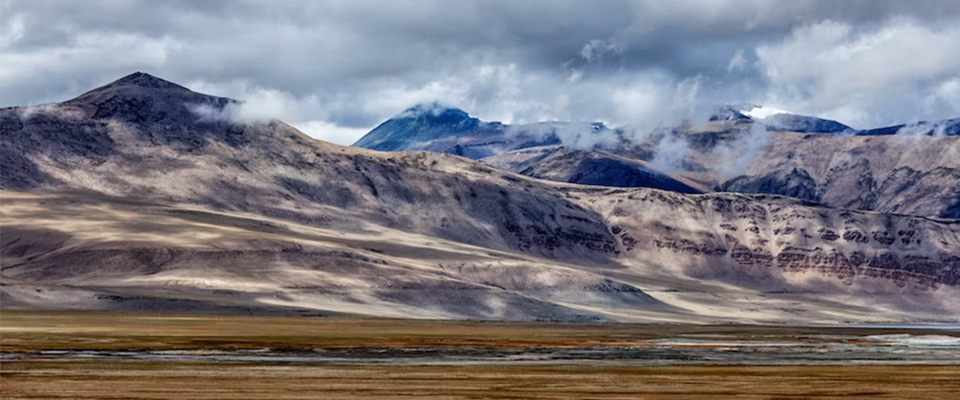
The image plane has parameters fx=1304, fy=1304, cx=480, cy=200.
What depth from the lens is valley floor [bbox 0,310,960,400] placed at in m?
61.7

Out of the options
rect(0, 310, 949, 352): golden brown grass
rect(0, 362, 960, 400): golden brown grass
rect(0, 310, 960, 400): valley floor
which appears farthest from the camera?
rect(0, 310, 949, 352): golden brown grass

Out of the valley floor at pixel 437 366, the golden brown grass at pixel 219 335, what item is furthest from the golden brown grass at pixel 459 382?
the golden brown grass at pixel 219 335

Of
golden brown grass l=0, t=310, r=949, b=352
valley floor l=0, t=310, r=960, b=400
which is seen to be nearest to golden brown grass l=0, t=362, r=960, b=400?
valley floor l=0, t=310, r=960, b=400

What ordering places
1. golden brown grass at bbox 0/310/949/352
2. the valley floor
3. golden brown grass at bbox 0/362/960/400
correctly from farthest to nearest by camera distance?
golden brown grass at bbox 0/310/949/352, the valley floor, golden brown grass at bbox 0/362/960/400

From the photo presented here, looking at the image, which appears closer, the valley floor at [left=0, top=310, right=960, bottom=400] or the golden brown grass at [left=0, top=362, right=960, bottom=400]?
the golden brown grass at [left=0, top=362, right=960, bottom=400]

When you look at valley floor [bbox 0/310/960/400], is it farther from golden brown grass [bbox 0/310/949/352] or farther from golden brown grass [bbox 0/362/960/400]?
golden brown grass [bbox 0/310/949/352]

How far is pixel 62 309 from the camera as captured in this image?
17900cm

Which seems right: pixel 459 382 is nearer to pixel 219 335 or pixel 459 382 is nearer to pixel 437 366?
pixel 437 366

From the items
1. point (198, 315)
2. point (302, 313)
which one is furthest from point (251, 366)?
point (302, 313)

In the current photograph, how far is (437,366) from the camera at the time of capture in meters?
80.2

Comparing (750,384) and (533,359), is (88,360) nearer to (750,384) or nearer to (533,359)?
(533,359)

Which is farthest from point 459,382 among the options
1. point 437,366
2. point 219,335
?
point 219,335

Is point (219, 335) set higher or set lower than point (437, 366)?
lower

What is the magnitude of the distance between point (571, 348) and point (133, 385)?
170 ft
